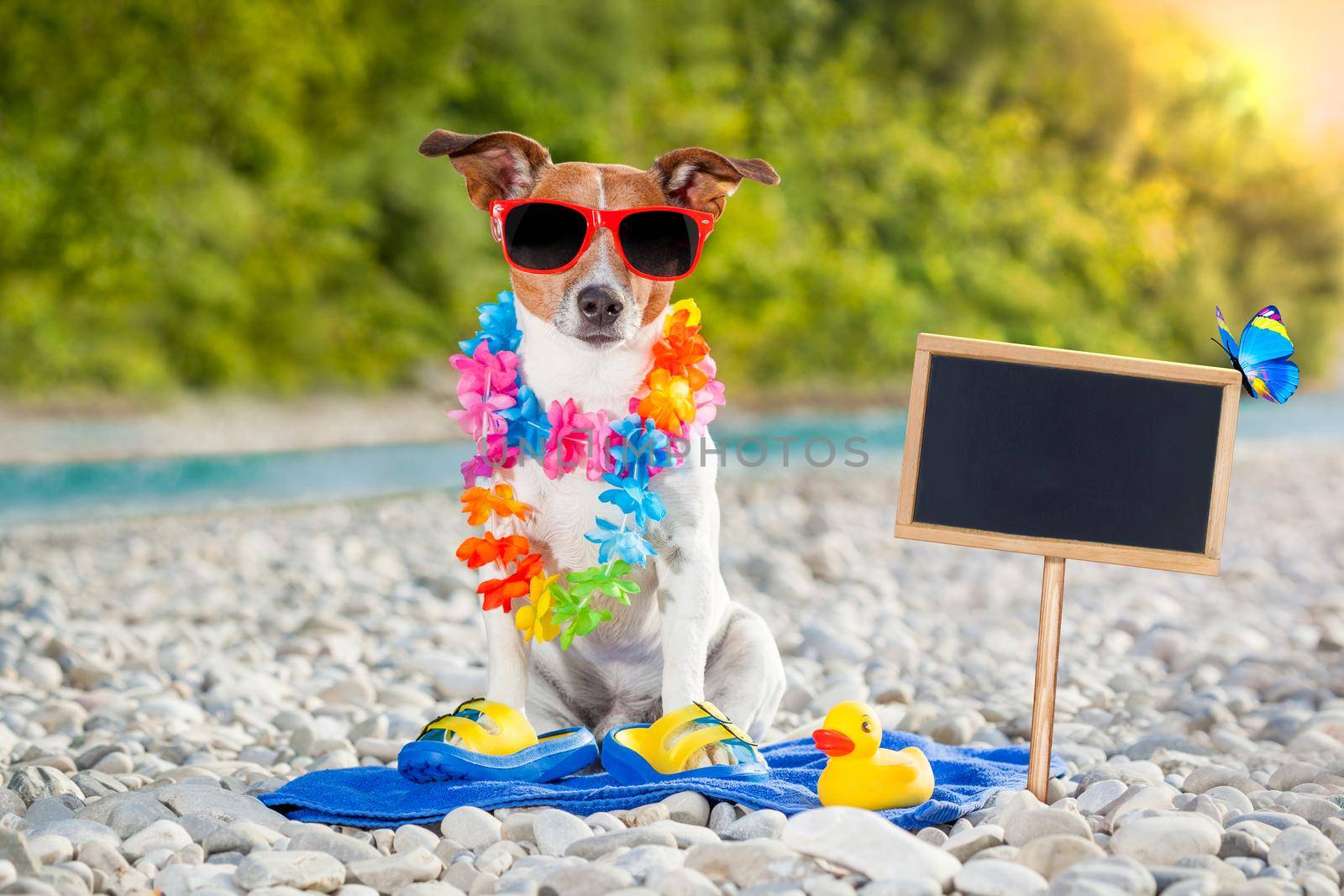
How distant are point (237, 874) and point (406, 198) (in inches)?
590

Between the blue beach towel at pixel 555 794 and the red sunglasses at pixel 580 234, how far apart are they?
1.08 m

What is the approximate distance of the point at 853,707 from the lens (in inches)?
99.3

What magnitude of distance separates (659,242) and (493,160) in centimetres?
42

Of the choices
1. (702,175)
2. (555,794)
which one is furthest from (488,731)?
(702,175)

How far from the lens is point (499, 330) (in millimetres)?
2807

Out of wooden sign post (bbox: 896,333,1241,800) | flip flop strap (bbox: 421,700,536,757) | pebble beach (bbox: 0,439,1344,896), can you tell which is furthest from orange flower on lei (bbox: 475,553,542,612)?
wooden sign post (bbox: 896,333,1241,800)

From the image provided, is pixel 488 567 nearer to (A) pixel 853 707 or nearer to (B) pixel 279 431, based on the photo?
(A) pixel 853 707

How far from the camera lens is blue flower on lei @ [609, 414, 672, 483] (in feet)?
8.74

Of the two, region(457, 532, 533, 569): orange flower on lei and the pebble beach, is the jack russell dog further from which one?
the pebble beach

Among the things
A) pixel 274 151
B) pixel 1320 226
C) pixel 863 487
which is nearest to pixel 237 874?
pixel 863 487

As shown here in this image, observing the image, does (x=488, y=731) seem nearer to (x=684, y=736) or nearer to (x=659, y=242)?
(x=684, y=736)

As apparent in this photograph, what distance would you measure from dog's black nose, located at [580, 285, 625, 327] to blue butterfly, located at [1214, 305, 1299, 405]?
3.91 ft

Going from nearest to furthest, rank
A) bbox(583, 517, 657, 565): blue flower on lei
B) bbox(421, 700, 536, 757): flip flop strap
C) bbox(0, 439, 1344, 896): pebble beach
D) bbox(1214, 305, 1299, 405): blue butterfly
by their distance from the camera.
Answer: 1. bbox(0, 439, 1344, 896): pebble beach
2. bbox(1214, 305, 1299, 405): blue butterfly
3. bbox(583, 517, 657, 565): blue flower on lei
4. bbox(421, 700, 536, 757): flip flop strap

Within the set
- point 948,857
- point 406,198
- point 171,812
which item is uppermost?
point 406,198
